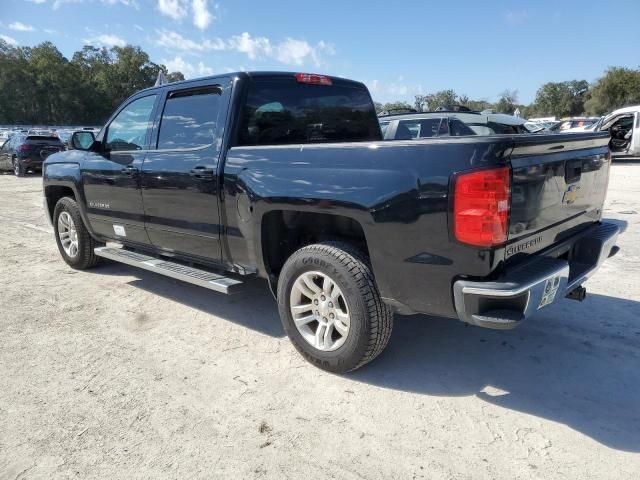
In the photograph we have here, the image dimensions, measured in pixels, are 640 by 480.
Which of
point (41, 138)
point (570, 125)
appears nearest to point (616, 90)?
point (570, 125)

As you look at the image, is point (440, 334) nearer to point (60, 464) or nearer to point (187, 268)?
point (187, 268)

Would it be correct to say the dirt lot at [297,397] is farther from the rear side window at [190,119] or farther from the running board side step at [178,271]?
the rear side window at [190,119]

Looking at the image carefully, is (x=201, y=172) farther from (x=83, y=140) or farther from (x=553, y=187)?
(x=553, y=187)

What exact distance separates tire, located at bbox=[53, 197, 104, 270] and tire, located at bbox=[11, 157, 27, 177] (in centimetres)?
1503

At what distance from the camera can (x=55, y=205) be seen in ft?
19.7

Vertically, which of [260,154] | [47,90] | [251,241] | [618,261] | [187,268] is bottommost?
[618,261]

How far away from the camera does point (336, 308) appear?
313cm

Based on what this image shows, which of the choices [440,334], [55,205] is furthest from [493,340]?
[55,205]

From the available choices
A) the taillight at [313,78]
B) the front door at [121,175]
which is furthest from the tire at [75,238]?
the taillight at [313,78]

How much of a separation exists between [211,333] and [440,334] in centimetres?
183

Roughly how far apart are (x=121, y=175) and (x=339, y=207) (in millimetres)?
2632

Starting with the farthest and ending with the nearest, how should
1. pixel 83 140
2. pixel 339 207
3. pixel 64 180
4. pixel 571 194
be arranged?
pixel 64 180, pixel 83 140, pixel 571 194, pixel 339 207

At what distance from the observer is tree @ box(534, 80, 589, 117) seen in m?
71.9

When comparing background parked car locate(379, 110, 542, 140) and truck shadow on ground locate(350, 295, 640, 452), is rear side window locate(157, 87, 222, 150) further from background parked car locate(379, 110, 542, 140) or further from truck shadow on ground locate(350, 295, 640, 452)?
background parked car locate(379, 110, 542, 140)
